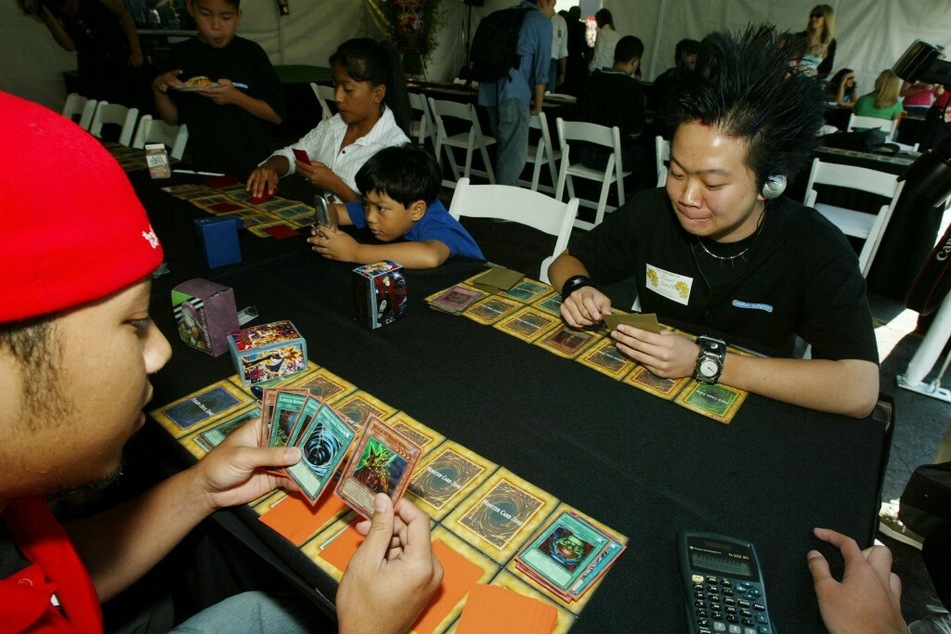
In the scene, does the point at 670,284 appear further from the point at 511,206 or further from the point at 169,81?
the point at 169,81

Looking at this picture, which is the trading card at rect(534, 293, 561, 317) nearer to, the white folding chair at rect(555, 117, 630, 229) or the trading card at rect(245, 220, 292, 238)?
the trading card at rect(245, 220, 292, 238)

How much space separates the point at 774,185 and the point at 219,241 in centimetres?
171

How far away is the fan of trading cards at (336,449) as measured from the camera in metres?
0.82

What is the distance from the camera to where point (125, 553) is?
96cm

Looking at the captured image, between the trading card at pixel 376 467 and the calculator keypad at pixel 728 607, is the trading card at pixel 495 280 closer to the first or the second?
the trading card at pixel 376 467

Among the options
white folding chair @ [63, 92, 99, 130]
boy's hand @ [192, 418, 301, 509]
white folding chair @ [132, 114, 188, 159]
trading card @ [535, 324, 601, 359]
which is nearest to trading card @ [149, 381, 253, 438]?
boy's hand @ [192, 418, 301, 509]

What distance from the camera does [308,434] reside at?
3.02 feet

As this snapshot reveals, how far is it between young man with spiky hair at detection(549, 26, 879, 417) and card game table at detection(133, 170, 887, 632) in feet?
0.34

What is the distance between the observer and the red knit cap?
450 millimetres

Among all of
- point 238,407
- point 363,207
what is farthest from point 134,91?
point 238,407

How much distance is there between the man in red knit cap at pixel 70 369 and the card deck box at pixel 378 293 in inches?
27.5

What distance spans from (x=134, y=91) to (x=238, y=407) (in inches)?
216

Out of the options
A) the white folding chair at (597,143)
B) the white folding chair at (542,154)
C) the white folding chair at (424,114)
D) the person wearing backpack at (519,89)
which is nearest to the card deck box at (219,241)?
the white folding chair at (597,143)

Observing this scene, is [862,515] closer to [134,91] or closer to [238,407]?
[238,407]
